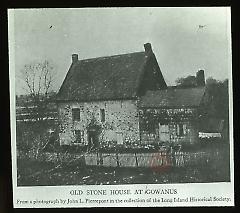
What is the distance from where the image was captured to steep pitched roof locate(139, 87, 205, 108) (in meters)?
0.49

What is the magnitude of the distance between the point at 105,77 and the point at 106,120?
0.16 ft

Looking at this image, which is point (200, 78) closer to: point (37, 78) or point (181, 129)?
point (181, 129)

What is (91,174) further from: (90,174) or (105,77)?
(105,77)

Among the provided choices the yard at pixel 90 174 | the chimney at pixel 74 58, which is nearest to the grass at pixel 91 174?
the yard at pixel 90 174

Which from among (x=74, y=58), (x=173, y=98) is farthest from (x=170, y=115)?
(x=74, y=58)

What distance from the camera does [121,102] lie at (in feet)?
1.61

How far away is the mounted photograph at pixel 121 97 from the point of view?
487 mm

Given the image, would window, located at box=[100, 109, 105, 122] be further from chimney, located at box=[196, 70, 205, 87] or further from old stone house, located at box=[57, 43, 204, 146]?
chimney, located at box=[196, 70, 205, 87]

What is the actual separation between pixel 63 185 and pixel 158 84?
6.0 inches

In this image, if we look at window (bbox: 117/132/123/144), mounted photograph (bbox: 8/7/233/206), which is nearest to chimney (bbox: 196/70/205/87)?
mounted photograph (bbox: 8/7/233/206)

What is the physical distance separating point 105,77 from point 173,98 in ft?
0.26

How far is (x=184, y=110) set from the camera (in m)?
0.49

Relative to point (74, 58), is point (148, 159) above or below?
below
